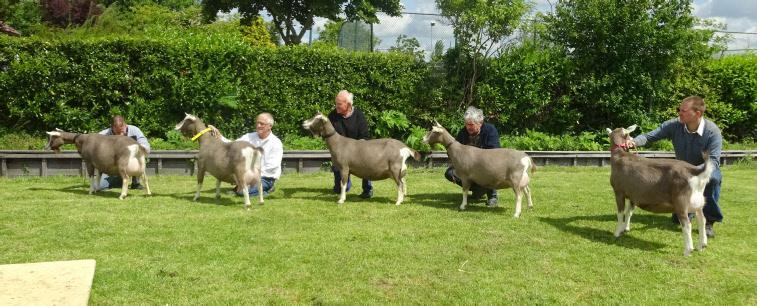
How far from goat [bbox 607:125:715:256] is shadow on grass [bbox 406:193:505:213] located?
2.17m

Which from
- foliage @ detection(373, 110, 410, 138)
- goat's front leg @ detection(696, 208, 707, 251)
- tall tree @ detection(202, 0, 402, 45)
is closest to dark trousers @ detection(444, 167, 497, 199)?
goat's front leg @ detection(696, 208, 707, 251)

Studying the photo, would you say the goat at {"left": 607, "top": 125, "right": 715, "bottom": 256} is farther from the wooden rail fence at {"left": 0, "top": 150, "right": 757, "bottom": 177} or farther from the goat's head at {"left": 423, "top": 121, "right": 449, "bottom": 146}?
the wooden rail fence at {"left": 0, "top": 150, "right": 757, "bottom": 177}

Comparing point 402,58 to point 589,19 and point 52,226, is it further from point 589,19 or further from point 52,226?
point 52,226

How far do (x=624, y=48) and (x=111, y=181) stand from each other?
14.1 m

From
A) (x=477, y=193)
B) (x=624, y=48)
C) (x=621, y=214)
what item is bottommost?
(x=477, y=193)

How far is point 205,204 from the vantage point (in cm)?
996

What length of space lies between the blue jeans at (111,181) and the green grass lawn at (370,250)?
46 centimetres

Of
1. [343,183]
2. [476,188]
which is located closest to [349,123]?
[343,183]

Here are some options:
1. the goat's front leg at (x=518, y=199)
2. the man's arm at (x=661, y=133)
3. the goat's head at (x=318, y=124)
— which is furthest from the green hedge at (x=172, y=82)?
the man's arm at (x=661, y=133)

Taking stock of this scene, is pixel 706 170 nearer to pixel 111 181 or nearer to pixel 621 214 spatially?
pixel 621 214

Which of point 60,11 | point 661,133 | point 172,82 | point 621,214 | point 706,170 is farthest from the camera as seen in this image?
point 60,11

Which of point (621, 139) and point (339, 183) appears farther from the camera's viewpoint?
point (339, 183)

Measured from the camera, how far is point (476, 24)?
1738 cm

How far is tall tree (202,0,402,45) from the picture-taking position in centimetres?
2842
